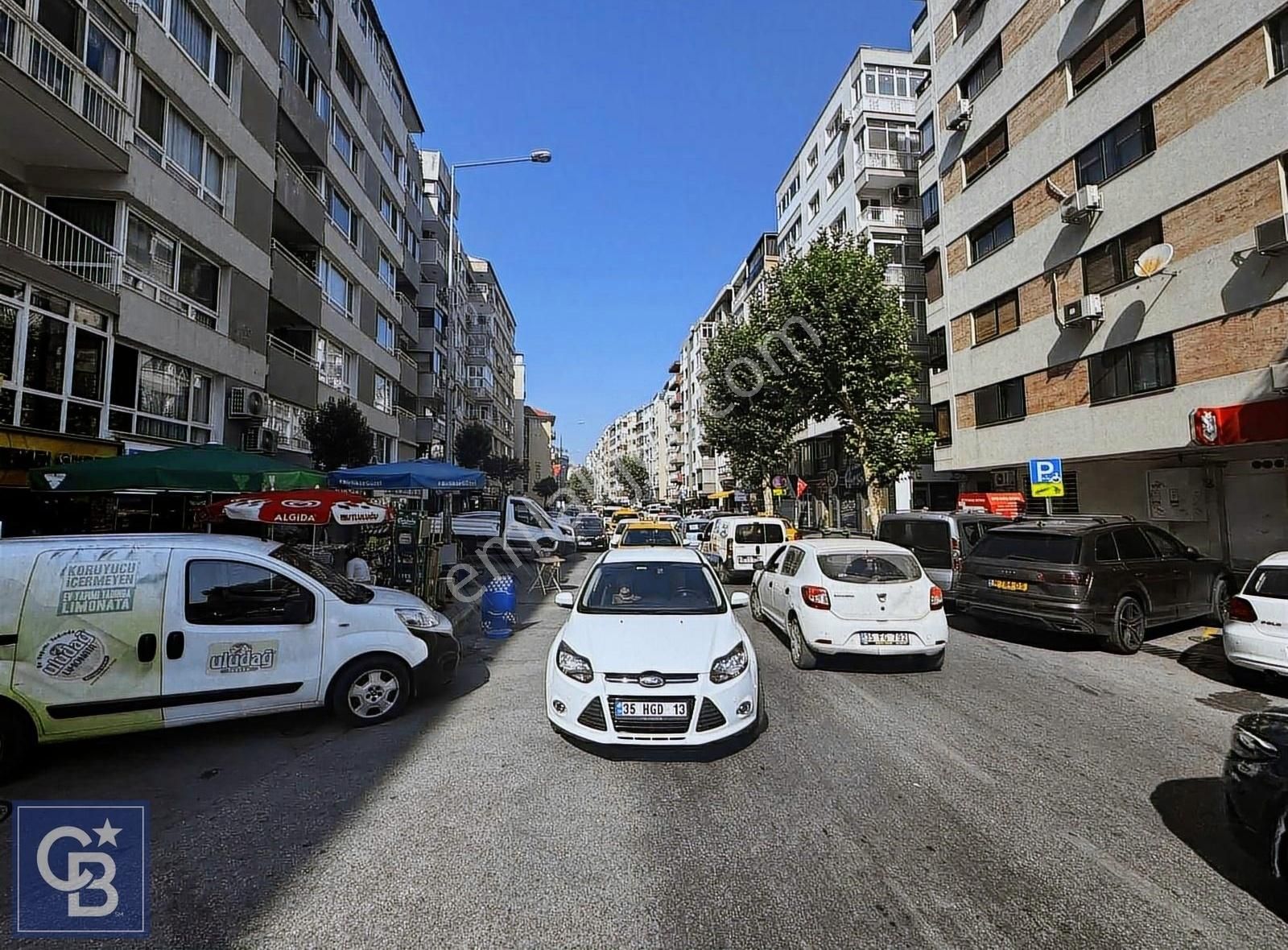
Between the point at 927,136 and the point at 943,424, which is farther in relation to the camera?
the point at 927,136

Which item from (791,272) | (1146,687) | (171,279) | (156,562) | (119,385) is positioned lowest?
(1146,687)

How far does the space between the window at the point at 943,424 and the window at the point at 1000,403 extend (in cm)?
186

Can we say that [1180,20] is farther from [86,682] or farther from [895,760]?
[86,682]

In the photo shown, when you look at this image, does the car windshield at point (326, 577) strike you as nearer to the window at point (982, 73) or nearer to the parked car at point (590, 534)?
the parked car at point (590, 534)

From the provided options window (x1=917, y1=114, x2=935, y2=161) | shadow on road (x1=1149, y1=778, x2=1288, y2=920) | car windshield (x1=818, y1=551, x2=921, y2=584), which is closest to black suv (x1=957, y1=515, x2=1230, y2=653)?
car windshield (x1=818, y1=551, x2=921, y2=584)

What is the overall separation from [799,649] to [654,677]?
12.1ft

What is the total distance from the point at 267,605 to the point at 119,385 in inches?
348

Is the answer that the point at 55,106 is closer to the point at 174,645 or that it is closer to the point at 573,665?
the point at 174,645

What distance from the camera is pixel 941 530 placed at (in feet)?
38.2

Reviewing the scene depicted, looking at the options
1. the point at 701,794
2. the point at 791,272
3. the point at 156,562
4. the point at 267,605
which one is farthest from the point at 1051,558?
the point at 791,272

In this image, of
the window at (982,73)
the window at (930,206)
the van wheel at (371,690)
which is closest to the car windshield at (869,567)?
the van wheel at (371,690)

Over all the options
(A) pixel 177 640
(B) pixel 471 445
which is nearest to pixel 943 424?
(B) pixel 471 445

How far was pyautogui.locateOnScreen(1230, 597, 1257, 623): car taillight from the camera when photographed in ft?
21.9

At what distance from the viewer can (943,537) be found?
11.6 m
